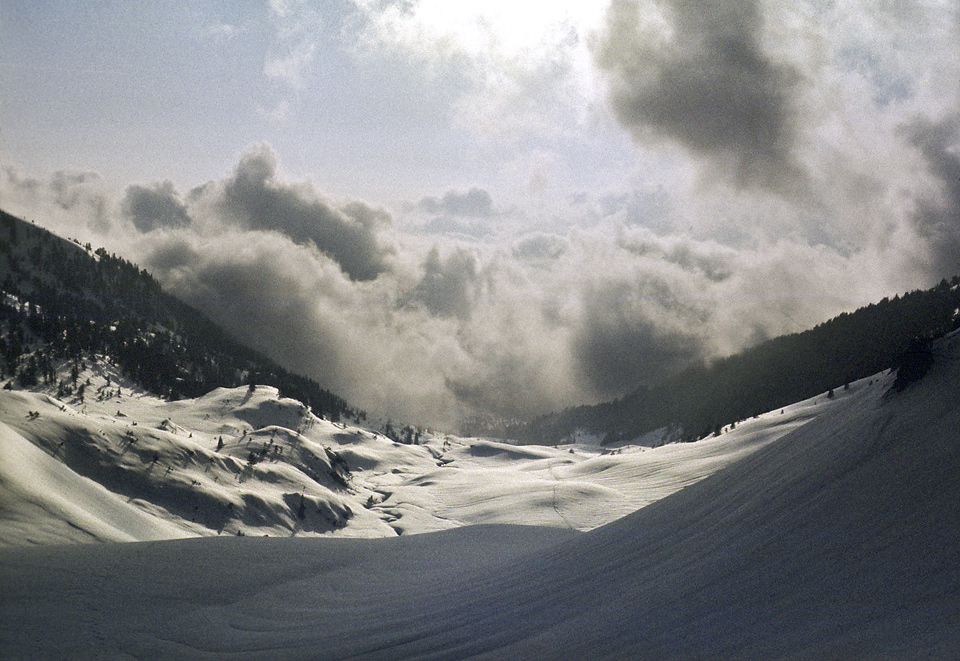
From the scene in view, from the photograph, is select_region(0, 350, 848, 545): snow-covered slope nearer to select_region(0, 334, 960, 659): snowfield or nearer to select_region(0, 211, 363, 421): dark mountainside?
select_region(0, 334, 960, 659): snowfield

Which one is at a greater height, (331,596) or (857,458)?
(857,458)

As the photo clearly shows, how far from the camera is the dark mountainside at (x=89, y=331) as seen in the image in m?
125

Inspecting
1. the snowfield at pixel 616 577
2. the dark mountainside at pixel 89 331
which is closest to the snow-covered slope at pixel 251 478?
the snowfield at pixel 616 577

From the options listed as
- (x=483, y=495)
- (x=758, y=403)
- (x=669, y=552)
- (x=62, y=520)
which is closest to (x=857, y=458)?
(x=669, y=552)

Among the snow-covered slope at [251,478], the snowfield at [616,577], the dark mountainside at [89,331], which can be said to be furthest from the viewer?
the dark mountainside at [89,331]

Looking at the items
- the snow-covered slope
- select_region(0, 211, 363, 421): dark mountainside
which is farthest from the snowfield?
select_region(0, 211, 363, 421): dark mountainside

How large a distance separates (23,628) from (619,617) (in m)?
10.5

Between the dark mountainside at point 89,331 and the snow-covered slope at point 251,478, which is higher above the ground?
the dark mountainside at point 89,331

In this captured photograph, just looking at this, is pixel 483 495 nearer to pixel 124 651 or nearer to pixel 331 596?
pixel 331 596

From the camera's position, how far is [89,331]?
145375 millimetres

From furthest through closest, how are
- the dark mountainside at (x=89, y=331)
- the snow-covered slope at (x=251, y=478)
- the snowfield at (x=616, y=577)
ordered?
the dark mountainside at (x=89, y=331) → the snow-covered slope at (x=251, y=478) → the snowfield at (x=616, y=577)

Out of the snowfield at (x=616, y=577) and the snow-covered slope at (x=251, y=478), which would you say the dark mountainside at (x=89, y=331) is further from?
the snowfield at (x=616, y=577)

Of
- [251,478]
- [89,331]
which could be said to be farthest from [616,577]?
[89,331]

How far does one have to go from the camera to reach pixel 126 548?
16344 millimetres
